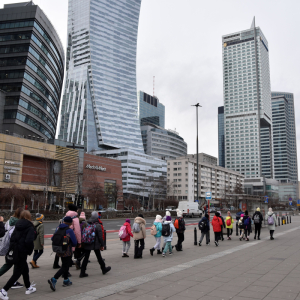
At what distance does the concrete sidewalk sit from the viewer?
6820mm

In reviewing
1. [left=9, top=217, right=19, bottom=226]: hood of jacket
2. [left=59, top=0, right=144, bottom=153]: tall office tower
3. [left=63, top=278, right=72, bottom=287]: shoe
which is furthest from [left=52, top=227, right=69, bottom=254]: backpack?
[left=59, top=0, right=144, bottom=153]: tall office tower

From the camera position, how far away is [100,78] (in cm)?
15062

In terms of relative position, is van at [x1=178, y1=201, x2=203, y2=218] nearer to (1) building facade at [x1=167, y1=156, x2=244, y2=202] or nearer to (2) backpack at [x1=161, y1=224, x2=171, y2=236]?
(2) backpack at [x1=161, y1=224, x2=171, y2=236]

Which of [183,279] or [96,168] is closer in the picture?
[183,279]

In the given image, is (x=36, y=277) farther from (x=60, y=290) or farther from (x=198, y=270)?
(x=198, y=270)

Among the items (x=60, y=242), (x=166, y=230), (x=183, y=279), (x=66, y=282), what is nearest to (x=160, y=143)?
(x=166, y=230)

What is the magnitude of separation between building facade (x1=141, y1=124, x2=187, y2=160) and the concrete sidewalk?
6661 inches

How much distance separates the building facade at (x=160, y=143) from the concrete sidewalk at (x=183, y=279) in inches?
6661

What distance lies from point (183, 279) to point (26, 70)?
7176 cm

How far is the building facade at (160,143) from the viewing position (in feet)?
607

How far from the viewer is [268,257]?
1201 cm

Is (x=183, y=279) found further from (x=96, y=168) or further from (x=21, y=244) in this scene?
(x=96, y=168)

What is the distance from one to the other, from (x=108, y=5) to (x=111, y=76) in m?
37.4

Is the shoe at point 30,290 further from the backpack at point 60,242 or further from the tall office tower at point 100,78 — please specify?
the tall office tower at point 100,78
